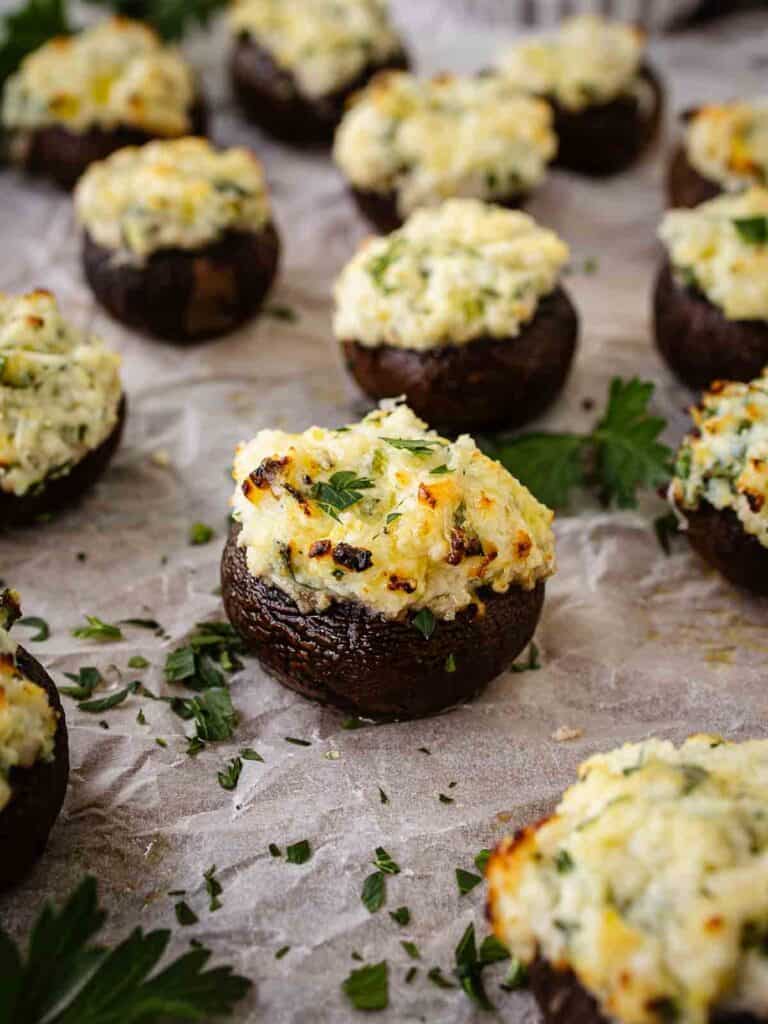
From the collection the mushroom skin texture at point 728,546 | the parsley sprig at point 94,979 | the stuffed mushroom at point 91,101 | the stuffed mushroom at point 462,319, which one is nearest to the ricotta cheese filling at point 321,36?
the stuffed mushroom at point 91,101

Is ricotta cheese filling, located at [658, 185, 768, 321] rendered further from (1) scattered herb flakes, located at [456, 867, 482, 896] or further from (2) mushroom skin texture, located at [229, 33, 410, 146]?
(1) scattered herb flakes, located at [456, 867, 482, 896]

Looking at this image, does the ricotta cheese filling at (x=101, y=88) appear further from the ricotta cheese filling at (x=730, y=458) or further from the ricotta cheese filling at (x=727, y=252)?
the ricotta cheese filling at (x=730, y=458)

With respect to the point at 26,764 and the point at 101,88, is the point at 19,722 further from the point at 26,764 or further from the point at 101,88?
the point at 101,88

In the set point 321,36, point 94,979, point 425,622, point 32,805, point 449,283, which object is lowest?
point 94,979

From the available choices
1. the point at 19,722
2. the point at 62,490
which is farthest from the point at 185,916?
the point at 62,490

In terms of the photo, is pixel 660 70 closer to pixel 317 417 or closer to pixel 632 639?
pixel 317 417

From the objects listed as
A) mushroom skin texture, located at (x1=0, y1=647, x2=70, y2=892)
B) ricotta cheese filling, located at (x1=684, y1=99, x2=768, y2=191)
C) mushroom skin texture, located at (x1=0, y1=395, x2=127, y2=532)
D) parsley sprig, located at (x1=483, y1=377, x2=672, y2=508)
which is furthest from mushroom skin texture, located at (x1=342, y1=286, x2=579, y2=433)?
mushroom skin texture, located at (x1=0, y1=647, x2=70, y2=892)
